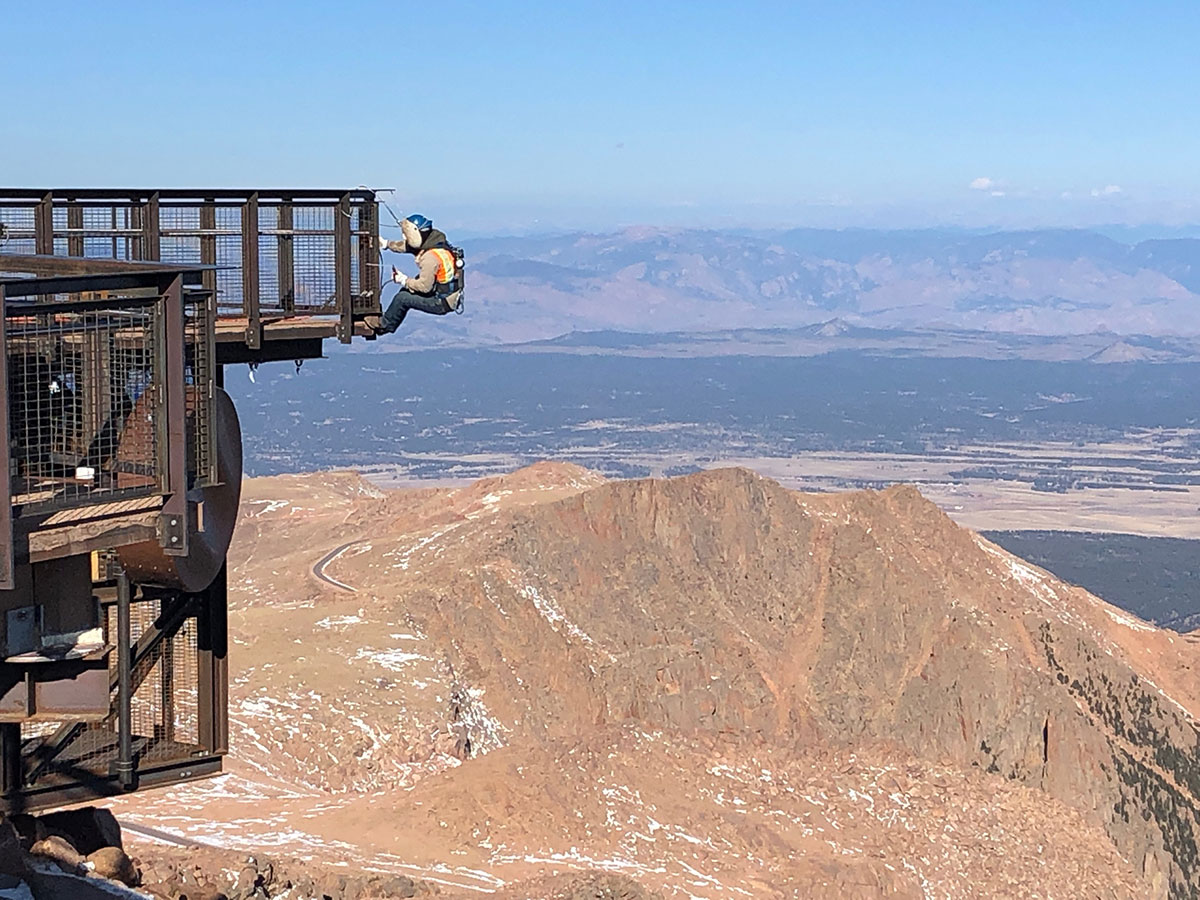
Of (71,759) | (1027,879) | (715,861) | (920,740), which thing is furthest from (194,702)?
(920,740)

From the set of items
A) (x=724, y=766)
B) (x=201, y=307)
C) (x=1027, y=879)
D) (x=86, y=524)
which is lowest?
(x=1027, y=879)

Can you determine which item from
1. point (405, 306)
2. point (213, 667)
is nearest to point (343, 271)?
point (405, 306)

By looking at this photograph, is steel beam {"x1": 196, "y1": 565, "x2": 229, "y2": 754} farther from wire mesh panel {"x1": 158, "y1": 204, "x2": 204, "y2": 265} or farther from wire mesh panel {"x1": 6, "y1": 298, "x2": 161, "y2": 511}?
wire mesh panel {"x1": 158, "y1": 204, "x2": 204, "y2": 265}

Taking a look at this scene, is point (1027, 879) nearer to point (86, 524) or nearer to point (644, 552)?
point (644, 552)

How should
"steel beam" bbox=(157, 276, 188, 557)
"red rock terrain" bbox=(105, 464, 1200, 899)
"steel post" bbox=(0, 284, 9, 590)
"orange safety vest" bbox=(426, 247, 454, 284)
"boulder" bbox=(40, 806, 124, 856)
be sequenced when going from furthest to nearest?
"red rock terrain" bbox=(105, 464, 1200, 899), "boulder" bbox=(40, 806, 124, 856), "orange safety vest" bbox=(426, 247, 454, 284), "steel beam" bbox=(157, 276, 188, 557), "steel post" bbox=(0, 284, 9, 590)

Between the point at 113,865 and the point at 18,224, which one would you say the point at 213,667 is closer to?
the point at 113,865

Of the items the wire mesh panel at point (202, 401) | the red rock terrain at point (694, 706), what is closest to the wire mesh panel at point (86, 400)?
the wire mesh panel at point (202, 401)

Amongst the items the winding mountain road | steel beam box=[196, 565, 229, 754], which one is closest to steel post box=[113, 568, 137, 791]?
steel beam box=[196, 565, 229, 754]
